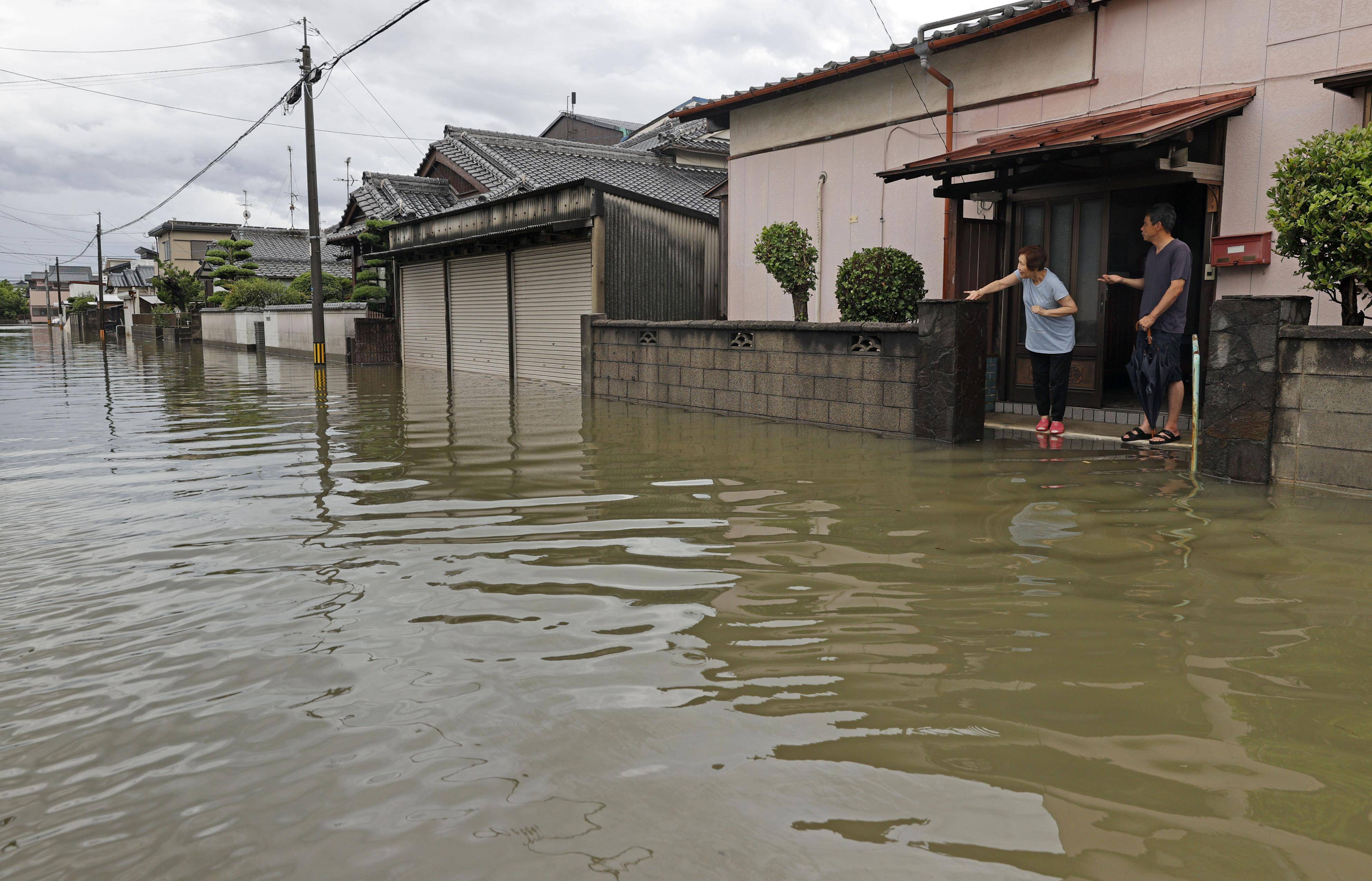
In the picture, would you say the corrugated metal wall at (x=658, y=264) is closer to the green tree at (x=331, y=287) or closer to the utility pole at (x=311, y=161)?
the utility pole at (x=311, y=161)

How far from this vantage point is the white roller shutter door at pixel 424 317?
23344mm

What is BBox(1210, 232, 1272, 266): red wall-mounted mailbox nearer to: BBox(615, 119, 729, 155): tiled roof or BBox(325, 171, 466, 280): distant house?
BBox(615, 119, 729, 155): tiled roof

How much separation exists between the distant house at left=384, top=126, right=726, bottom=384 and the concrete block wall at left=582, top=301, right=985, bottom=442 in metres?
3.52

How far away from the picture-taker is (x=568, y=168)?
23.9 metres

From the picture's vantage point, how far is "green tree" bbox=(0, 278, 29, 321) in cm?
9225

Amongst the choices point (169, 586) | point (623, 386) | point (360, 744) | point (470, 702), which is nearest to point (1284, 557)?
point (470, 702)

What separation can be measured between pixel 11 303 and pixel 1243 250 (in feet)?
367

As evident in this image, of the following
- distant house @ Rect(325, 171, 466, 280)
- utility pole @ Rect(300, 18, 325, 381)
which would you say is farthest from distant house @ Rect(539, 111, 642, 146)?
utility pole @ Rect(300, 18, 325, 381)

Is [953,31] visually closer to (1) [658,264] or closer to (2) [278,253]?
(1) [658,264]

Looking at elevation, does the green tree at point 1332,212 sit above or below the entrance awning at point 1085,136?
below

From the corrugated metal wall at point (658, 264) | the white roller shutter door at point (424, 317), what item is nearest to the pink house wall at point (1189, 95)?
the corrugated metal wall at point (658, 264)

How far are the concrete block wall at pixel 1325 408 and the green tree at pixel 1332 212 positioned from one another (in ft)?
1.88

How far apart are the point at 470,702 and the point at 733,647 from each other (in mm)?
1006

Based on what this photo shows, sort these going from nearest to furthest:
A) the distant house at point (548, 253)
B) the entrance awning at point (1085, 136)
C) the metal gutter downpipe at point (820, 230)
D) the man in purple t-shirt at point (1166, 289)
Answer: the man in purple t-shirt at point (1166, 289) → the entrance awning at point (1085, 136) → the metal gutter downpipe at point (820, 230) → the distant house at point (548, 253)
